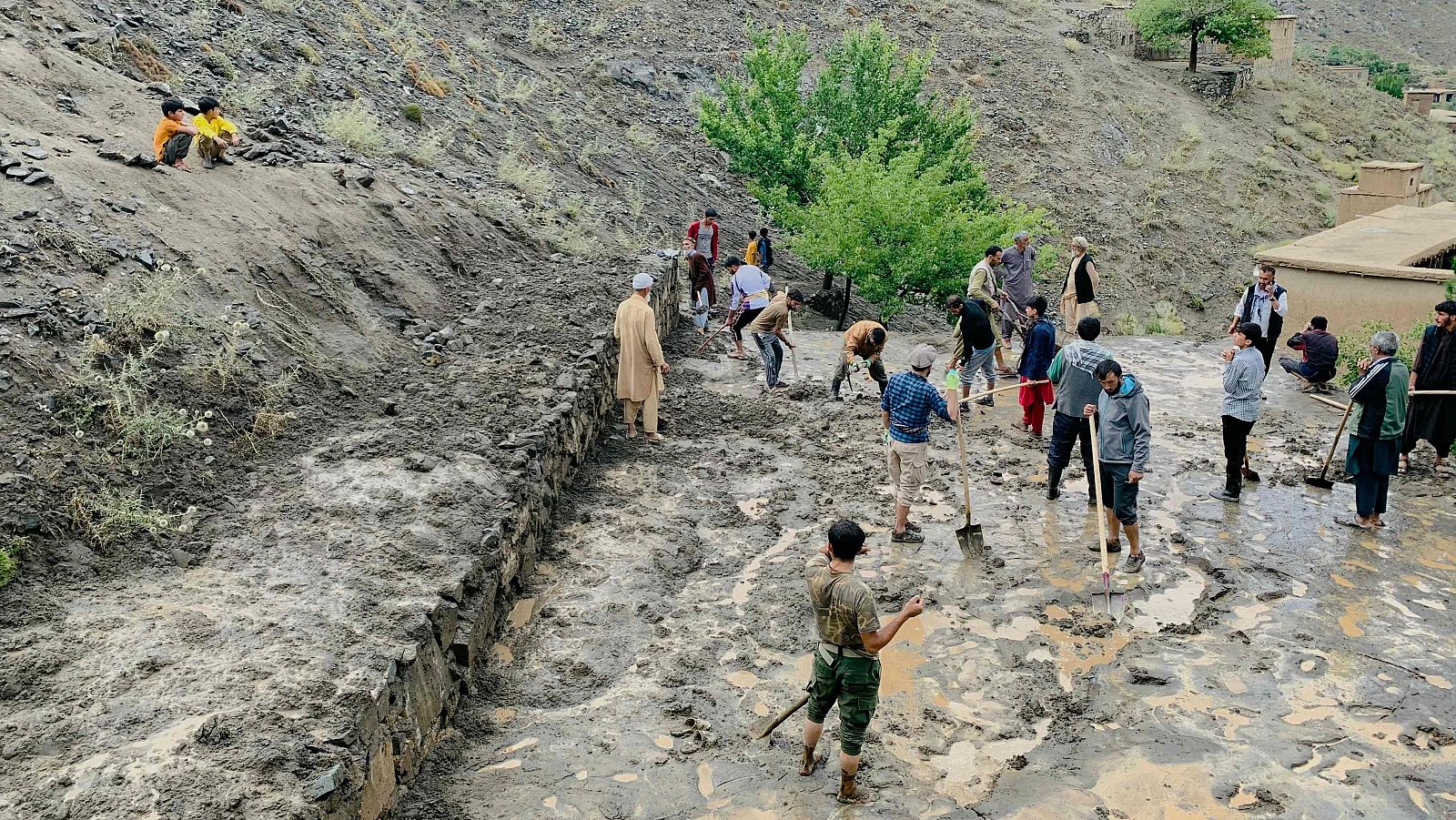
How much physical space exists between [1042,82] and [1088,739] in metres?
32.7

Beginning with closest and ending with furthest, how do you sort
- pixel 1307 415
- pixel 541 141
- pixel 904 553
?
pixel 904 553, pixel 1307 415, pixel 541 141

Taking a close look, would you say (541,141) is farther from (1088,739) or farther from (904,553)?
(1088,739)

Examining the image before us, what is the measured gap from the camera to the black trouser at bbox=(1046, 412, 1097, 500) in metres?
8.79

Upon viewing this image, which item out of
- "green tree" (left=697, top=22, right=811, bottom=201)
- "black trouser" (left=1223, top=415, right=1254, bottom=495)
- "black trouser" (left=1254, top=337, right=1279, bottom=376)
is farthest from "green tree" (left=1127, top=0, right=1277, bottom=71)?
"black trouser" (left=1223, top=415, right=1254, bottom=495)

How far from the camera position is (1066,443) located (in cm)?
895

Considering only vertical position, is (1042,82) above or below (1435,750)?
above

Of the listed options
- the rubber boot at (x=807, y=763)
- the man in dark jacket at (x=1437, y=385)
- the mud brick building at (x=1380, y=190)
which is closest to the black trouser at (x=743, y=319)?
the man in dark jacket at (x=1437, y=385)

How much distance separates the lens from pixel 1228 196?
31.6m

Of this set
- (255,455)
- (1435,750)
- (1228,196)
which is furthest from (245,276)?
(1228,196)

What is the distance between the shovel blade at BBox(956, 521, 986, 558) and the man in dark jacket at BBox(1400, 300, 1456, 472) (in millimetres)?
4407

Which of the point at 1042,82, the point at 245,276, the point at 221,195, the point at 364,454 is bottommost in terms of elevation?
the point at 364,454

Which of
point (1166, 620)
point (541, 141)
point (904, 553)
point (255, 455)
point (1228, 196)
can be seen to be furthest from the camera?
point (1228, 196)

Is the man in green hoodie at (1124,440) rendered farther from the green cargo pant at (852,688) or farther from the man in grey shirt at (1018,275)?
the man in grey shirt at (1018,275)

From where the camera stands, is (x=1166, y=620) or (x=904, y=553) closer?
(x=1166, y=620)
